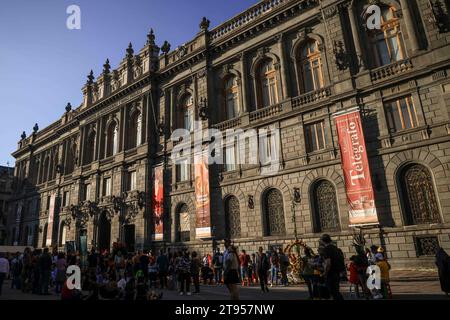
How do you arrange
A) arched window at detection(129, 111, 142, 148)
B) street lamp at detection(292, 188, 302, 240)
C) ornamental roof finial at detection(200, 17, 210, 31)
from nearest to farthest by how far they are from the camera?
street lamp at detection(292, 188, 302, 240) < ornamental roof finial at detection(200, 17, 210, 31) < arched window at detection(129, 111, 142, 148)

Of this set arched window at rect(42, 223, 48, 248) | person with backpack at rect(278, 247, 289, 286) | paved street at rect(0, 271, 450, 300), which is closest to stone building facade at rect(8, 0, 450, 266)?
paved street at rect(0, 271, 450, 300)

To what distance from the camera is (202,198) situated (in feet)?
74.6

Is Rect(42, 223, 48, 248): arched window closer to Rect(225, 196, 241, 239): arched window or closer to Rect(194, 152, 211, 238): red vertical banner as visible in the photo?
Rect(194, 152, 211, 238): red vertical banner

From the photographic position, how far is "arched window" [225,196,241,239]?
21.3 meters

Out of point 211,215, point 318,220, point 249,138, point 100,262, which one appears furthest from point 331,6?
point 100,262

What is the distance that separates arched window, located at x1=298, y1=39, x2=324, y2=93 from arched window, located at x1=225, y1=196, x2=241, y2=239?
9027mm

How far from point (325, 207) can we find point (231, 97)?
11532 millimetres

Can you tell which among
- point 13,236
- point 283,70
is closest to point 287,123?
point 283,70

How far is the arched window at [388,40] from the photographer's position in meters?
17.4

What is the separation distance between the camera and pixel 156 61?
100ft

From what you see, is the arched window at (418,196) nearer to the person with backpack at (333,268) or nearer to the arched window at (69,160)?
the person with backpack at (333,268)

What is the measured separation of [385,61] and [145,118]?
66.4 feet
